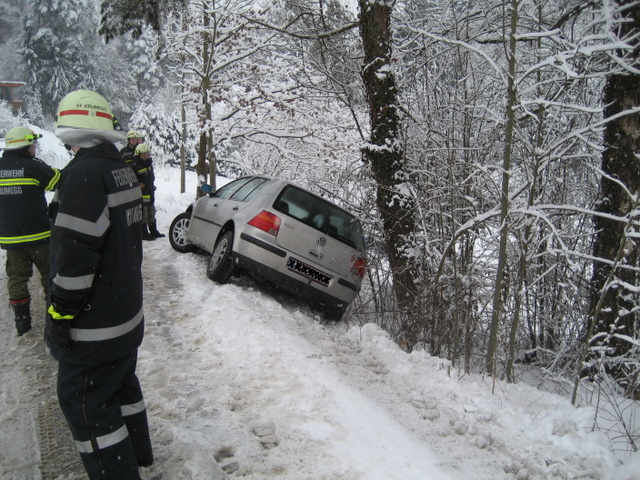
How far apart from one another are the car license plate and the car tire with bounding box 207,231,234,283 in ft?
2.74

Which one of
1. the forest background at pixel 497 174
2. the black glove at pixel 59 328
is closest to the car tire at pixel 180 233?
the forest background at pixel 497 174

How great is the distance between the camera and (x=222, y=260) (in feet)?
20.6

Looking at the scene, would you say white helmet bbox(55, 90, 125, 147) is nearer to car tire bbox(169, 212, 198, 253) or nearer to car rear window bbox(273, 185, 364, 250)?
car rear window bbox(273, 185, 364, 250)

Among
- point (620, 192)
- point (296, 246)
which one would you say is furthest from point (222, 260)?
point (620, 192)

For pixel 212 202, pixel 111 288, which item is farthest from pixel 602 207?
pixel 212 202

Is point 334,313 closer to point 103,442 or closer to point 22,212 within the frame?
point 22,212

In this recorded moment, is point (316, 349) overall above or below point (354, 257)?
below

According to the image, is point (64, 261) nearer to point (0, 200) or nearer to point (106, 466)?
point (106, 466)

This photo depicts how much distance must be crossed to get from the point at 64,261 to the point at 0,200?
3.15 m

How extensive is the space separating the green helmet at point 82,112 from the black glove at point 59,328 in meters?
0.94

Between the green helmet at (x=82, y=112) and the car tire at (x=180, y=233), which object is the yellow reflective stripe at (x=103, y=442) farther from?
the car tire at (x=180, y=233)

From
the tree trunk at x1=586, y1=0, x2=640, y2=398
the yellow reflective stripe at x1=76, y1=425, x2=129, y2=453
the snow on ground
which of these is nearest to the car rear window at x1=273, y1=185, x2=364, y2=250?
the snow on ground

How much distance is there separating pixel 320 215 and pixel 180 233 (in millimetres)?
3568

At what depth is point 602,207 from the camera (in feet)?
15.3
